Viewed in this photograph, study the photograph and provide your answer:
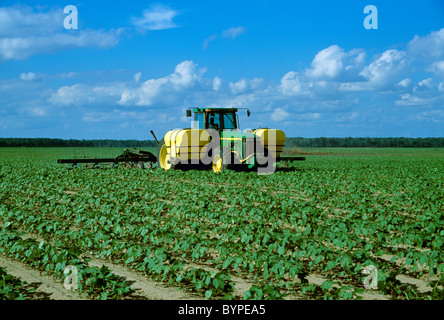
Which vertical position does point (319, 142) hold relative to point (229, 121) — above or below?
above

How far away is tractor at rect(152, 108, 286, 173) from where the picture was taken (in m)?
19.1

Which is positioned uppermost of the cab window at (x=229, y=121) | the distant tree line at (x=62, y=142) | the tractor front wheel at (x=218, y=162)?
the distant tree line at (x=62, y=142)

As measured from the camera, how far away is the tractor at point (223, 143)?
19067mm

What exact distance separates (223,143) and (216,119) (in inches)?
49.4

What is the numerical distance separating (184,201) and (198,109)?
8.51 meters

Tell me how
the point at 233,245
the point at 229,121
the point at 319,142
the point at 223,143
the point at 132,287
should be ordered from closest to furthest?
1. the point at 132,287
2. the point at 233,245
3. the point at 223,143
4. the point at 229,121
5. the point at 319,142

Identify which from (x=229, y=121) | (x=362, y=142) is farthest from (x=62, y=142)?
(x=229, y=121)

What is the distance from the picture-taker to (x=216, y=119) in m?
19.9

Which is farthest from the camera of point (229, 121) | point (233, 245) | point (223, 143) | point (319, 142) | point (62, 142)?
point (62, 142)

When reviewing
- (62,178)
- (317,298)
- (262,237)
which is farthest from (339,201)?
(62,178)

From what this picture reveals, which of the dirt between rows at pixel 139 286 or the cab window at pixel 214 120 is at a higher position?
the cab window at pixel 214 120

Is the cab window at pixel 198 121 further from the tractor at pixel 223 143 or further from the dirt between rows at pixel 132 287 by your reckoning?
the dirt between rows at pixel 132 287

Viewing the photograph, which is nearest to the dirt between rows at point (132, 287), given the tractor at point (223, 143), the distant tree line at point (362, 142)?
the tractor at point (223, 143)

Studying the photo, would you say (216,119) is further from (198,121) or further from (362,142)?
(362,142)
